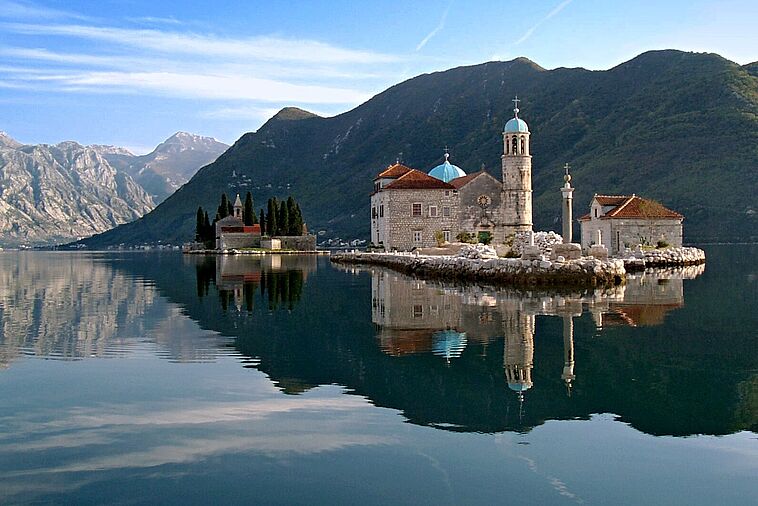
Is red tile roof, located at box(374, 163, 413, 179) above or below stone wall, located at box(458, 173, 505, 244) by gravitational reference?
above

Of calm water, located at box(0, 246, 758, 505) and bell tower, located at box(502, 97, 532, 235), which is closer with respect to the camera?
calm water, located at box(0, 246, 758, 505)

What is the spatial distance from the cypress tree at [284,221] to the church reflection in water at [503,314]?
6782cm

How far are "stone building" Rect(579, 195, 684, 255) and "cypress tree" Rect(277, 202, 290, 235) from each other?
50.6 m

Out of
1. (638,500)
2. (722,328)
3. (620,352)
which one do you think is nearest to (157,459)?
(638,500)

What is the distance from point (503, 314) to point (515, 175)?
146 feet

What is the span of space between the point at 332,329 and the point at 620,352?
804cm

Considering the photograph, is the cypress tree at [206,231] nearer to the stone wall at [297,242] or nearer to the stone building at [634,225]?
the stone wall at [297,242]

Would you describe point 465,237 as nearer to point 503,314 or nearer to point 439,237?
point 439,237

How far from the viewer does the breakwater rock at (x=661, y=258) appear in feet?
170

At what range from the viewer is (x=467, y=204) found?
2675 inches

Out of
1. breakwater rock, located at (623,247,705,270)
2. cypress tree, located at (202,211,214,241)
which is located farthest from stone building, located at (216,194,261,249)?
breakwater rock, located at (623,247,705,270)

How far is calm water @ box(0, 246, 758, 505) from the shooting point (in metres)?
8.70

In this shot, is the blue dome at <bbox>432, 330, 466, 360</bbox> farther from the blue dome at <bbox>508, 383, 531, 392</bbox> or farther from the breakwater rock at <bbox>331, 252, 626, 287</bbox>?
the breakwater rock at <bbox>331, 252, 626, 287</bbox>

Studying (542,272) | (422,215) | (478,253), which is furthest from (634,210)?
(542,272)
